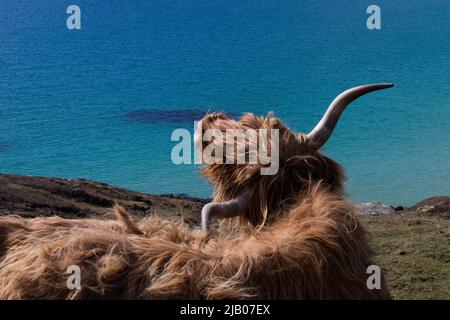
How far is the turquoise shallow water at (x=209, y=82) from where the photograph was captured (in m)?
23.1

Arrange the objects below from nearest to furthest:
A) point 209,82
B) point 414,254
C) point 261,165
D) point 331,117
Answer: point 261,165, point 331,117, point 414,254, point 209,82

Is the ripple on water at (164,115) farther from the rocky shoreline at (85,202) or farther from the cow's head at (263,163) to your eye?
the cow's head at (263,163)

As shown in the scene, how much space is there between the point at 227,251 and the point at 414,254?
5.84m

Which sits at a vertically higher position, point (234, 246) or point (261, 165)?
point (261, 165)

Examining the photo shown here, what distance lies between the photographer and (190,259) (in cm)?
320

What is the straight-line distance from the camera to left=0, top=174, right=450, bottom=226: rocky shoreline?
10.6 m

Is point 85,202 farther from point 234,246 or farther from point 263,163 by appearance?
point 234,246

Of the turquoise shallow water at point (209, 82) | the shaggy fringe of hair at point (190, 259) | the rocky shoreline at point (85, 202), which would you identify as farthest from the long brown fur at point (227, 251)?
the turquoise shallow water at point (209, 82)

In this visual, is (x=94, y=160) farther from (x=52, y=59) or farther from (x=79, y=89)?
(x=52, y=59)

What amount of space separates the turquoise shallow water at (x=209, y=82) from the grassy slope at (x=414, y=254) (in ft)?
26.5

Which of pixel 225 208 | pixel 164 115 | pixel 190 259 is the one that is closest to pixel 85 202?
pixel 225 208

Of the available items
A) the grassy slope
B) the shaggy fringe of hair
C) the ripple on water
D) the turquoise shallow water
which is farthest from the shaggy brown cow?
the ripple on water

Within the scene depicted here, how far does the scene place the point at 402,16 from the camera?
124 ft

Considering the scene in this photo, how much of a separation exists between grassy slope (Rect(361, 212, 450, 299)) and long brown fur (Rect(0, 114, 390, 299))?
3963mm
